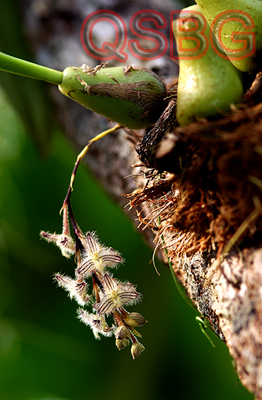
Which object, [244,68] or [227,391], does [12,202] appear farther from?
[244,68]

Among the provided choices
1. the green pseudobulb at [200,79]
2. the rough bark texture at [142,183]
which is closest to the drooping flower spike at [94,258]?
the rough bark texture at [142,183]

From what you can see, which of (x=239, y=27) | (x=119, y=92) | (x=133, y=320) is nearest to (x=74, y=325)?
(x=133, y=320)

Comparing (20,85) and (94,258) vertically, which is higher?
(20,85)

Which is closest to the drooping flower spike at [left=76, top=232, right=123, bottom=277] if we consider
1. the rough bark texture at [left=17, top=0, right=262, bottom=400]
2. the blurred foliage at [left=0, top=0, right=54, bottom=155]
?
the rough bark texture at [left=17, top=0, right=262, bottom=400]

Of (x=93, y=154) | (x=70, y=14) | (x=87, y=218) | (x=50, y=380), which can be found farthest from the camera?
(x=87, y=218)

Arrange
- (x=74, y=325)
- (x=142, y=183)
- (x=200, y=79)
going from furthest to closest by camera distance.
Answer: (x=74, y=325), (x=142, y=183), (x=200, y=79)

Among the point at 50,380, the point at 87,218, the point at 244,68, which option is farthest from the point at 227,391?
the point at 244,68

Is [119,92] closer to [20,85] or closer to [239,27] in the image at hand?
[239,27]
